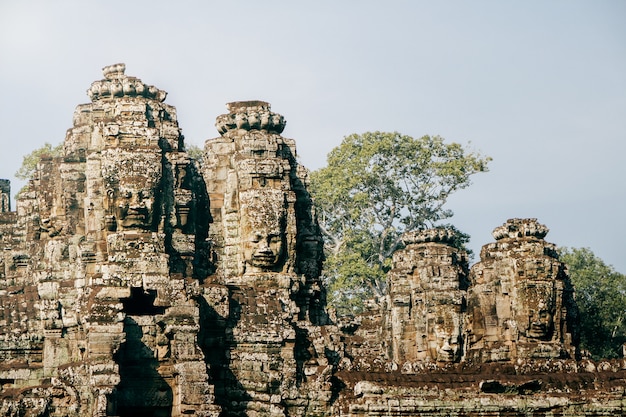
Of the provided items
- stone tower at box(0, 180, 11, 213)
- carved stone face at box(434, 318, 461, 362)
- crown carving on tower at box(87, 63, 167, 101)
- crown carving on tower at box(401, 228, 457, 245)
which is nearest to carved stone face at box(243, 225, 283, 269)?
crown carving on tower at box(87, 63, 167, 101)

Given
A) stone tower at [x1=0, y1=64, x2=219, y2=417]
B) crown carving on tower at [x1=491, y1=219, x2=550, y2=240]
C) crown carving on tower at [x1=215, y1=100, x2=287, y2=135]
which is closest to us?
stone tower at [x1=0, y1=64, x2=219, y2=417]

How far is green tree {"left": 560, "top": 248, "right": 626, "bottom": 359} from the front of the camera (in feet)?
182

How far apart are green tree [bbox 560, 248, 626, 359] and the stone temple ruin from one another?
11.2m

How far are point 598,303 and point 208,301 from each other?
84.6ft

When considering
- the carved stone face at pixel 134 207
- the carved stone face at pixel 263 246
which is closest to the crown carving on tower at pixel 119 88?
the carved stone face at pixel 134 207

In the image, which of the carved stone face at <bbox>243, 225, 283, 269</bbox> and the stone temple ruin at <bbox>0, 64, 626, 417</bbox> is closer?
the stone temple ruin at <bbox>0, 64, 626, 417</bbox>

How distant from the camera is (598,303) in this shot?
58.9 metres

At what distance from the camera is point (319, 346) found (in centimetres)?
3719

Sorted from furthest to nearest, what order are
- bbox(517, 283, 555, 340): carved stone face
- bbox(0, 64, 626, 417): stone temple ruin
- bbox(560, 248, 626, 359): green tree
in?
bbox(560, 248, 626, 359): green tree → bbox(517, 283, 555, 340): carved stone face → bbox(0, 64, 626, 417): stone temple ruin

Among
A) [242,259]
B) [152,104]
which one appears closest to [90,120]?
[152,104]

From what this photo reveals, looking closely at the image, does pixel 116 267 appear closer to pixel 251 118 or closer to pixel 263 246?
pixel 263 246

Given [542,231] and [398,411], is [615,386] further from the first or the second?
[542,231]

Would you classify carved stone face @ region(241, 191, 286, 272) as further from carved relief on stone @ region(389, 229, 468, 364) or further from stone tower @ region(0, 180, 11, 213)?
stone tower @ region(0, 180, 11, 213)

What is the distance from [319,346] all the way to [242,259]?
2740mm
